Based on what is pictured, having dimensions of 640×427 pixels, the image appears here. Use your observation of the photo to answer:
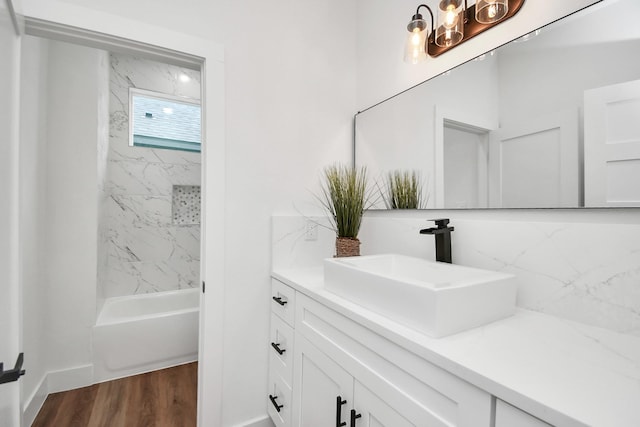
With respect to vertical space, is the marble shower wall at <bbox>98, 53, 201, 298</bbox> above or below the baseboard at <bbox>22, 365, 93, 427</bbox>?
above

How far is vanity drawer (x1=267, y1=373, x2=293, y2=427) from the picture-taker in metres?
1.31

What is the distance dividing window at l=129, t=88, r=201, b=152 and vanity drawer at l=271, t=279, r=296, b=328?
2273mm

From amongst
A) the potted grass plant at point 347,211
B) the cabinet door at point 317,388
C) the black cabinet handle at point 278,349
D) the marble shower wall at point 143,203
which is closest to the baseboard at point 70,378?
the marble shower wall at point 143,203

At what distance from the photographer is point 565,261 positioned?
2.86 feet

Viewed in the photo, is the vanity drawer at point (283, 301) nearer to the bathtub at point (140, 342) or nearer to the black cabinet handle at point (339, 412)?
the black cabinet handle at point (339, 412)

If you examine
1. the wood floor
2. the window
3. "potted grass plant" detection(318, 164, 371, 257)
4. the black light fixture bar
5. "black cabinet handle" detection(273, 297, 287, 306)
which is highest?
the window

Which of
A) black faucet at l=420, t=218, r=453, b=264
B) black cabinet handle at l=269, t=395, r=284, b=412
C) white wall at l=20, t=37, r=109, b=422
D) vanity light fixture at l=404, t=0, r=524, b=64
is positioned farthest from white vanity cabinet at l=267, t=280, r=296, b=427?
white wall at l=20, t=37, r=109, b=422

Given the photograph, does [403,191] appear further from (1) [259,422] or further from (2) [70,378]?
(2) [70,378]

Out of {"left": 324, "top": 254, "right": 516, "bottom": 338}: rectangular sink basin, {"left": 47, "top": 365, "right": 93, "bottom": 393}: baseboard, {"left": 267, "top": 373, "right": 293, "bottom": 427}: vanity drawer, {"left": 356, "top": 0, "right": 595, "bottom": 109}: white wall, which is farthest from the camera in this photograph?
{"left": 47, "top": 365, "right": 93, "bottom": 393}: baseboard

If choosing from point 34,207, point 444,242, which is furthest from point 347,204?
point 34,207

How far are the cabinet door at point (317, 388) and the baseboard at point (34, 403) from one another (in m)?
1.56

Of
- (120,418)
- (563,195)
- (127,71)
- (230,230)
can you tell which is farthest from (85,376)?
(563,195)

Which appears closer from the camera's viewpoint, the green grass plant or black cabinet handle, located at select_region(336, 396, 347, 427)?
black cabinet handle, located at select_region(336, 396, 347, 427)

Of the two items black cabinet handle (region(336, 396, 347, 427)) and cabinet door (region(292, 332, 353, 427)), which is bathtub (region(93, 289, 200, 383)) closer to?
cabinet door (region(292, 332, 353, 427))
